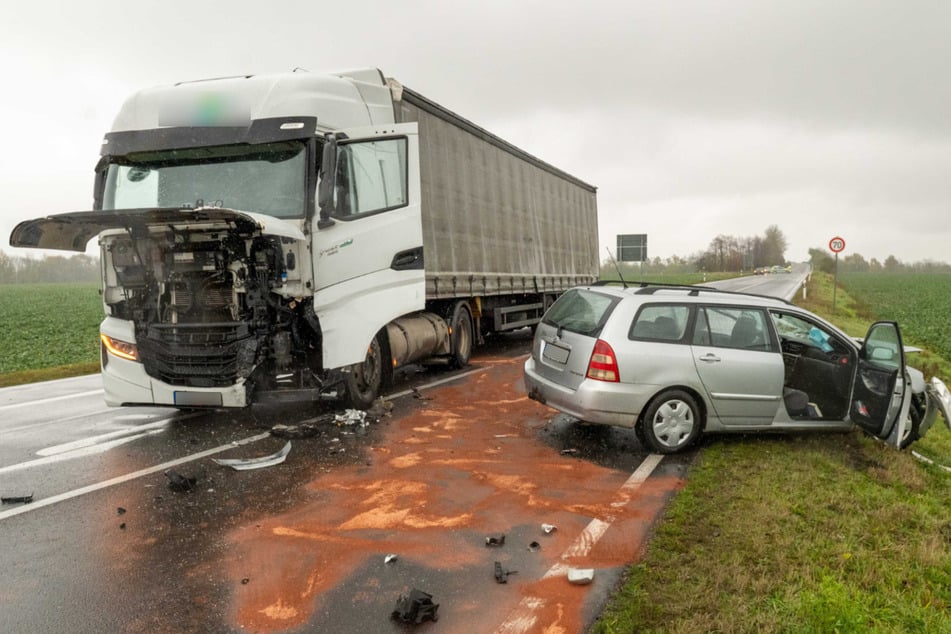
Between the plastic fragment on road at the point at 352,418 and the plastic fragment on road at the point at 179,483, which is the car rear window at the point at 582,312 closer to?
the plastic fragment on road at the point at 352,418

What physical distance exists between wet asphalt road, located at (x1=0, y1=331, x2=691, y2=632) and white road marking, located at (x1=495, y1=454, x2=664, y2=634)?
1 cm

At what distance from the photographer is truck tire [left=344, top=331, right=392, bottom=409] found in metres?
7.75

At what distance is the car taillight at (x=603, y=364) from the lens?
623 cm

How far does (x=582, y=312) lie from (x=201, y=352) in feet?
12.9

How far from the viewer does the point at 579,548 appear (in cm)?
425

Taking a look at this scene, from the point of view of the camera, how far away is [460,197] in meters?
11.1

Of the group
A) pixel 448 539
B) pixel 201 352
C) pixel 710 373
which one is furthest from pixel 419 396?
pixel 448 539

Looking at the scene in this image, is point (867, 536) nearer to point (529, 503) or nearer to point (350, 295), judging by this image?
point (529, 503)

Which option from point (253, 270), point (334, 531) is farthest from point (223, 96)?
point (334, 531)

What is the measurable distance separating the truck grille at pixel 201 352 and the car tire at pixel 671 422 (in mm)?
3982

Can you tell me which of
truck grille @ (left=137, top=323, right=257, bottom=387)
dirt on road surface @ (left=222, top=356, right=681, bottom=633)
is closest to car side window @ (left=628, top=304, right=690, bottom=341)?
dirt on road surface @ (left=222, top=356, right=681, bottom=633)

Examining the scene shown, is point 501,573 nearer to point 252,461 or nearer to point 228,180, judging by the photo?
point 252,461

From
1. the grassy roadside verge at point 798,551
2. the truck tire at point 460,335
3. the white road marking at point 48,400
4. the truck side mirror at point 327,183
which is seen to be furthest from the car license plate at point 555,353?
the white road marking at point 48,400

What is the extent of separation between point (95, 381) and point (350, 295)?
618 centimetres
